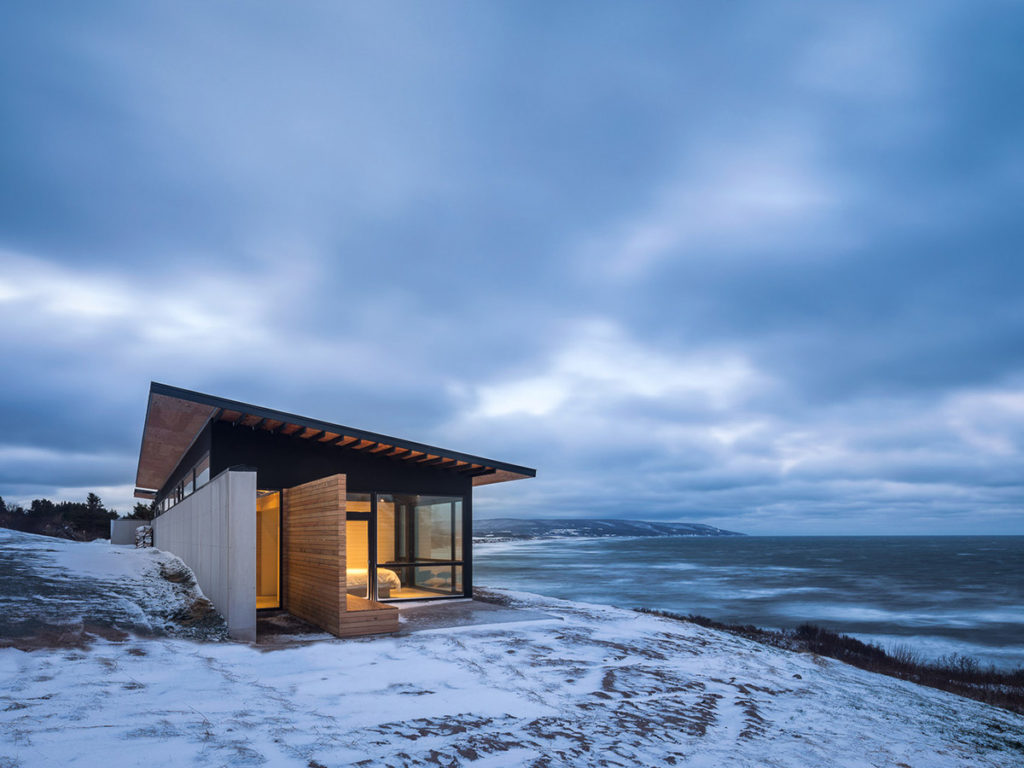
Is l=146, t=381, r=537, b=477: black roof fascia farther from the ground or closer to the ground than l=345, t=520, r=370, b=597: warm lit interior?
farther from the ground

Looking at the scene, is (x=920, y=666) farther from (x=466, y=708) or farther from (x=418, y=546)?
(x=466, y=708)

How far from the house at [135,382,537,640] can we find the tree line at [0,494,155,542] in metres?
23.2

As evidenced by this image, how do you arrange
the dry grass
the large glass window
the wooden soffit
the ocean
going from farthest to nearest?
the ocean, the large glass window, the dry grass, the wooden soffit

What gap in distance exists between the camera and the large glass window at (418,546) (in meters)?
11.7

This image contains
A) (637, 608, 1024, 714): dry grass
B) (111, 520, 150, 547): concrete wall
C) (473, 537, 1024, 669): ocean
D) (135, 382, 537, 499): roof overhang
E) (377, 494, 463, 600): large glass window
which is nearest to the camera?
(135, 382, 537, 499): roof overhang

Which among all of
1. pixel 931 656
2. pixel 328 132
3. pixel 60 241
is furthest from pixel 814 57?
pixel 931 656

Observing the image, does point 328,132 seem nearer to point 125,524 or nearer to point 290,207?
point 290,207

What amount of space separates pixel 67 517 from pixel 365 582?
33752 millimetres

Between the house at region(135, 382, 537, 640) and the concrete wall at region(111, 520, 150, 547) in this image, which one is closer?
the house at region(135, 382, 537, 640)

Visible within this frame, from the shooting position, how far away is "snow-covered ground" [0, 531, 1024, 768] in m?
4.18

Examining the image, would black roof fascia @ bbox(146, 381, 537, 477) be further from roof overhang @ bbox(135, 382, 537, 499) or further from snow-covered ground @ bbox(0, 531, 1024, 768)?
snow-covered ground @ bbox(0, 531, 1024, 768)

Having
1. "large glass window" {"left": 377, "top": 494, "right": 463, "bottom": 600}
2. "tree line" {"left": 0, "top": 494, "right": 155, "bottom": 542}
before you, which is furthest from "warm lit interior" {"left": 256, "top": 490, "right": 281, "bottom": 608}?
"tree line" {"left": 0, "top": 494, "right": 155, "bottom": 542}

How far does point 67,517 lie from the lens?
3572cm

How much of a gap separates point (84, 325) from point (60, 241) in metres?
6.75
